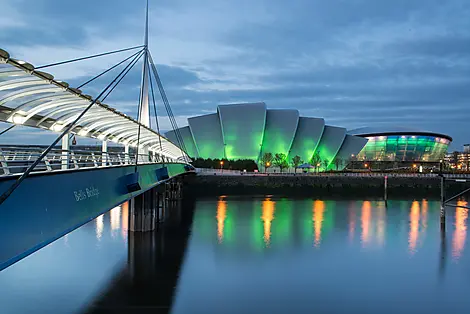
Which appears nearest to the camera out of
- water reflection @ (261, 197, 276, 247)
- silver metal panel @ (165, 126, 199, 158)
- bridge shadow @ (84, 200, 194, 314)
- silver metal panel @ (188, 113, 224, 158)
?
bridge shadow @ (84, 200, 194, 314)

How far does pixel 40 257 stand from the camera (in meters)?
19.9

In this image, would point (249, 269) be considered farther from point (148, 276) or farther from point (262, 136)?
point (262, 136)

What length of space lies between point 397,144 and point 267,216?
257ft

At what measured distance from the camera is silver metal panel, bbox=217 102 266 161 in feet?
283

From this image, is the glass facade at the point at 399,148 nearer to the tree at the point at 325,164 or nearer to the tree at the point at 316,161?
the tree at the point at 325,164

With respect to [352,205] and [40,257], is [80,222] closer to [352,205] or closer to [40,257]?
[40,257]

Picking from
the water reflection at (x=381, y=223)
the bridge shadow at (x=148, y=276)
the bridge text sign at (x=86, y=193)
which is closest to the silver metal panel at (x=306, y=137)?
the water reflection at (x=381, y=223)

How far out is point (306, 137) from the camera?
9131 centimetres

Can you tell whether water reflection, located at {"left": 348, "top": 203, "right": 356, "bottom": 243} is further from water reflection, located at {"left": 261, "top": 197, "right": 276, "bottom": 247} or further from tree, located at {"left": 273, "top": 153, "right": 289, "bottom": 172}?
tree, located at {"left": 273, "top": 153, "right": 289, "bottom": 172}

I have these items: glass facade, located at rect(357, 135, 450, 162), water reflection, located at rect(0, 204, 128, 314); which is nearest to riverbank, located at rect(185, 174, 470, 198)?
glass facade, located at rect(357, 135, 450, 162)

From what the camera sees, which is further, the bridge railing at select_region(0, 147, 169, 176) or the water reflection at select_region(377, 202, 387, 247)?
the water reflection at select_region(377, 202, 387, 247)

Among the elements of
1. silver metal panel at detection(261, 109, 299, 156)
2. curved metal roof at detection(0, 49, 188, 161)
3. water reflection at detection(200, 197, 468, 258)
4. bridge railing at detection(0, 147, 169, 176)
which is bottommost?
water reflection at detection(200, 197, 468, 258)

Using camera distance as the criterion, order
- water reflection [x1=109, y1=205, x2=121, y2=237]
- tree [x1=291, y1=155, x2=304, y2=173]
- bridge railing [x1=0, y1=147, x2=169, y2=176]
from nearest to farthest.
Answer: bridge railing [x1=0, y1=147, x2=169, y2=176], water reflection [x1=109, y1=205, x2=121, y2=237], tree [x1=291, y1=155, x2=304, y2=173]

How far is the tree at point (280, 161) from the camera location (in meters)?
86.6
